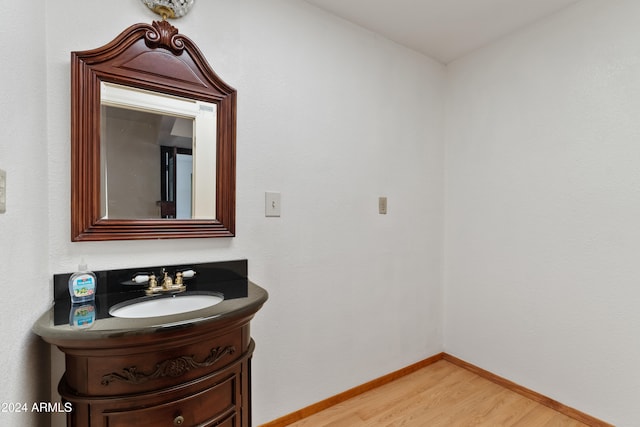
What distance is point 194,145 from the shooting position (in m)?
1.48

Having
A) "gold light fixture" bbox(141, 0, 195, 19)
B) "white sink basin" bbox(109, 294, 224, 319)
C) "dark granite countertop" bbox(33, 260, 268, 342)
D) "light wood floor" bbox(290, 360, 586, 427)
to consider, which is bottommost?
"light wood floor" bbox(290, 360, 586, 427)

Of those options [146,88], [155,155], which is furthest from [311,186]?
[146,88]

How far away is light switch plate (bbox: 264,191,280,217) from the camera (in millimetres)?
1676

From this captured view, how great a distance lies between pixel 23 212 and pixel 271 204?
0.99 m

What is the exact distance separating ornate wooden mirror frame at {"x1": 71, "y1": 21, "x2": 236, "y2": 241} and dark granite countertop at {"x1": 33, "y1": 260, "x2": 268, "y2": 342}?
17 cm

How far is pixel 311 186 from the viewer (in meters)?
1.84

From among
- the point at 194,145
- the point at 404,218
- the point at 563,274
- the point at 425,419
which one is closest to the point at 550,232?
the point at 563,274

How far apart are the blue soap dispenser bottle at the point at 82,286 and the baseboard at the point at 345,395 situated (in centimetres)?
116

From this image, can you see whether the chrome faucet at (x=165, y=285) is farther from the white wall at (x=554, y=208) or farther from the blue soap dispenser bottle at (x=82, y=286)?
the white wall at (x=554, y=208)

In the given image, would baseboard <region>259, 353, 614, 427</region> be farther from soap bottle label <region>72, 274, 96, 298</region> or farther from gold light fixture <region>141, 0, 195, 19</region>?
gold light fixture <region>141, 0, 195, 19</region>

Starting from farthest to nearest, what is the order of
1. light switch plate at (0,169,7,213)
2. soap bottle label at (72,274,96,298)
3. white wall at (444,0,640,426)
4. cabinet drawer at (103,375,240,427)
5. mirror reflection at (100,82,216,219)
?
white wall at (444,0,640,426), mirror reflection at (100,82,216,219), soap bottle label at (72,274,96,298), cabinet drawer at (103,375,240,427), light switch plate at (0,169,7,213)

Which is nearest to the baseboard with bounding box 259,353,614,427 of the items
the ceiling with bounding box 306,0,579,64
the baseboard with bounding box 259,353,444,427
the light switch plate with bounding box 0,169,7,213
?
the baseboard with bounding box 259,353,444,427

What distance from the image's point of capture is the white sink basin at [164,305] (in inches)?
46.8

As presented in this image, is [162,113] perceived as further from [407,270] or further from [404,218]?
[407,270]
